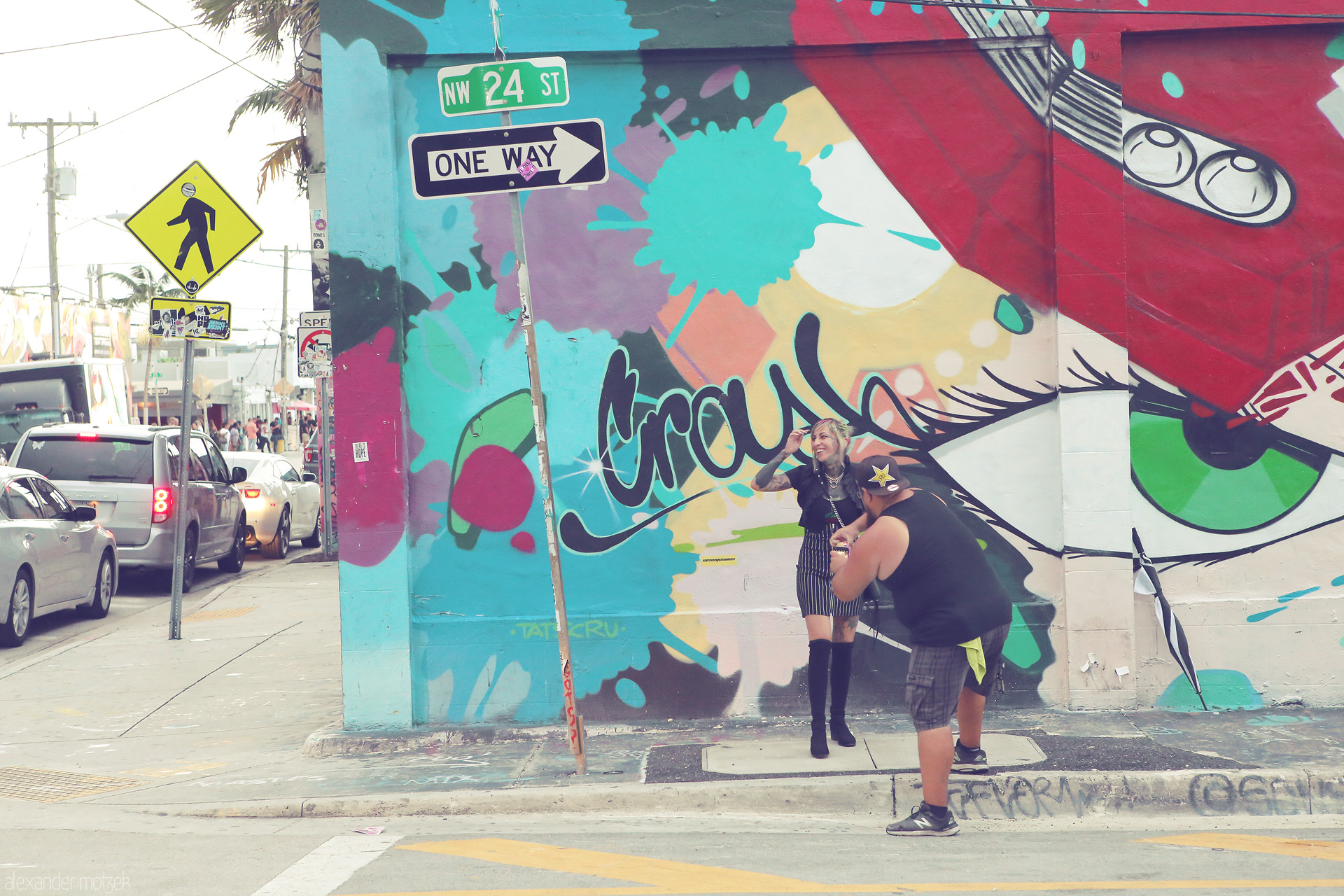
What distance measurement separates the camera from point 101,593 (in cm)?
1238

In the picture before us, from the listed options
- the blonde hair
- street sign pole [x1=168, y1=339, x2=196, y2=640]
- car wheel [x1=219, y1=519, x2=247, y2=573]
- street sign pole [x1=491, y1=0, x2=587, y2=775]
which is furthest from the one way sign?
car wheel [x1=219, y1=519, x2=247, y2=573]

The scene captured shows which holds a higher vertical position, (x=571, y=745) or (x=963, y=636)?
(x=963, y=636)

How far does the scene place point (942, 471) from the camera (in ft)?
23.1

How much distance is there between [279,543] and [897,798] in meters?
14.3

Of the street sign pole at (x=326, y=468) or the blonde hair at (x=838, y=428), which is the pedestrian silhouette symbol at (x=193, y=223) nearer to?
the street sign pole at (x=326, y=468)

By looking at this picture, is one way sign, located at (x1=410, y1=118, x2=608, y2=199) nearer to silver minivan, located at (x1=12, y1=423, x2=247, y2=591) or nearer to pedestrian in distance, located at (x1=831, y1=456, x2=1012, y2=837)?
pedestrian in distance, located at (x1=831, y1=456, x2=1012, y2=837)

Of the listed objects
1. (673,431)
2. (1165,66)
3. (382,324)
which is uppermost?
(1165,66)

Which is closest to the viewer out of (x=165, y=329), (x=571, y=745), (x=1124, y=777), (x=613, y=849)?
(x=613, y=849)

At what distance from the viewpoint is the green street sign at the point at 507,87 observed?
561cm

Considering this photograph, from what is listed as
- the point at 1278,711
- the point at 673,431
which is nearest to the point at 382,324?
the point at 673,431

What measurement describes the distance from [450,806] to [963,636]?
257 centimetres

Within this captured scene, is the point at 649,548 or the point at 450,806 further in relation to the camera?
the point at 649,548

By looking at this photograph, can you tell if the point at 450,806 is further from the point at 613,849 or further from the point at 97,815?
the point at 97,815

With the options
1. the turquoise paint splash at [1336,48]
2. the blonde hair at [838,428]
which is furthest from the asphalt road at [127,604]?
the turquoise paint splash at [1336,48]
